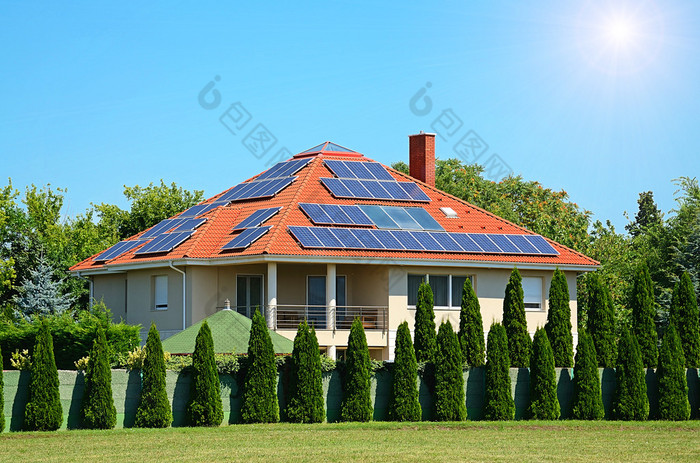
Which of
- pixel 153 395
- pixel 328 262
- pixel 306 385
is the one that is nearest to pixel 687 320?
pixel 328 262

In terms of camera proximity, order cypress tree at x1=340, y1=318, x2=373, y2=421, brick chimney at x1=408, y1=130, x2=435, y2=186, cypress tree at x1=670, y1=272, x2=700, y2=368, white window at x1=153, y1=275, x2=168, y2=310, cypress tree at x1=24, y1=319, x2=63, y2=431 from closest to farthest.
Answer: cypress tree at x1=24, y1=319, x2=63, y2=431 < cypress tree at x1=340, y1=318, x2=373, y2=421 < cypress tree at x1=670, y1=272, x2=700, y2=368 < white window at x1=153, y1=275, x2=168, y2=310 < brick chimney at x1=408, y1=130, x2=435, y2=186

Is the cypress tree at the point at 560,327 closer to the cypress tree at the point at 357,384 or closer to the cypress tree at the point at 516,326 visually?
the cypress tree at the point at 516,326

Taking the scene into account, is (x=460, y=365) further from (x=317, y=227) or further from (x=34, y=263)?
(x=34, y=263)

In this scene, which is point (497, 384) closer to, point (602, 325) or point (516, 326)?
point (516, 326)

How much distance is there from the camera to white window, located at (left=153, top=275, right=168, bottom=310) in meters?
38.0

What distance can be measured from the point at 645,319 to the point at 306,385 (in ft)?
35.8

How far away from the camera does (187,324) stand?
119 ft

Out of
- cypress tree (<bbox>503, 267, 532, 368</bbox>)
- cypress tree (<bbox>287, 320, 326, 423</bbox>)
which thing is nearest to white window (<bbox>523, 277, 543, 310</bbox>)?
cypress tree (<bbox>503, 267, 532, 368</bbox>)

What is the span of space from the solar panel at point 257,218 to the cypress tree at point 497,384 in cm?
1067

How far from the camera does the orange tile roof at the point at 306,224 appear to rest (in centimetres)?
3528

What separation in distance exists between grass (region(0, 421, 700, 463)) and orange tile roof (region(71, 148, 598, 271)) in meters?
9.04

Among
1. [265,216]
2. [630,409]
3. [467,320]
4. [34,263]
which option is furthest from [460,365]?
[34,263]

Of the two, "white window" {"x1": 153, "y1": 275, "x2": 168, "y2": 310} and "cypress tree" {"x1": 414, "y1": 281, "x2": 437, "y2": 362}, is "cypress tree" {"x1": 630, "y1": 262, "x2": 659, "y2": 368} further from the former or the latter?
"white window" {"x1": 153, "y1": 275, "x2": 168, "y2": 310}

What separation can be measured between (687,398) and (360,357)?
9.78 metres
